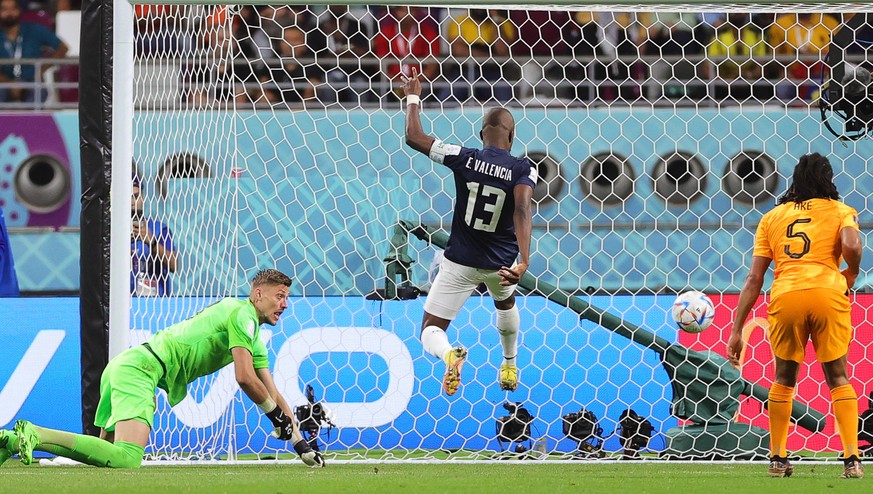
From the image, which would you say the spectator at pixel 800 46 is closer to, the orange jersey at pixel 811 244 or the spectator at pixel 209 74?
the spectator at pixel 209 74

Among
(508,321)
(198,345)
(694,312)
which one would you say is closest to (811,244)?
(694,312)

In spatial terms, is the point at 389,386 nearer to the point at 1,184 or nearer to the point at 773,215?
the point at 773,215

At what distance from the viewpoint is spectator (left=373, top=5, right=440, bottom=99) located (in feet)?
36.9

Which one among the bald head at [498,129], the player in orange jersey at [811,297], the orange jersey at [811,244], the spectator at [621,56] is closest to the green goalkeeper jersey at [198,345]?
the bald head at [498,129]

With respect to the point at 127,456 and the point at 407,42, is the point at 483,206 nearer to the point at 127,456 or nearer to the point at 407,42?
the point at 127,456

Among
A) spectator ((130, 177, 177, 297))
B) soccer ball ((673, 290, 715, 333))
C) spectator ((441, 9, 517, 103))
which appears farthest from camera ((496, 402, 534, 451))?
spectator ((441, 9, 517, 103))

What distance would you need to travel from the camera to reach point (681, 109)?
10.5 metres

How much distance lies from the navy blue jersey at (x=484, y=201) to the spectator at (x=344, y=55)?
383 centimetres

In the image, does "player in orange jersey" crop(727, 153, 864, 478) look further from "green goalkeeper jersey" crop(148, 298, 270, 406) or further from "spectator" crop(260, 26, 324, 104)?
"spectator" crop(260, 26, 324, 104)

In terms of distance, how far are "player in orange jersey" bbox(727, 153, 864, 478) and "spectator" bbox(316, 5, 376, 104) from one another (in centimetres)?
516

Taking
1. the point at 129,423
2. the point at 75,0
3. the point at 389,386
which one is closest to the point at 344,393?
the point at 389,386

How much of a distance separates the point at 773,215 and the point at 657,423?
7.12 feet

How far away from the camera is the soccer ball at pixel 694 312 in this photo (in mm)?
7113

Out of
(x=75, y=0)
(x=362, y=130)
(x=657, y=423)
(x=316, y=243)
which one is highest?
(x=75, y=0)
